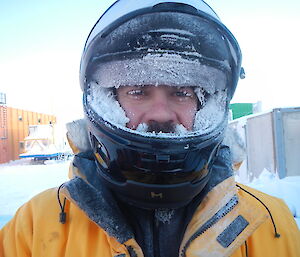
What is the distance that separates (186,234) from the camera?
1026 mm

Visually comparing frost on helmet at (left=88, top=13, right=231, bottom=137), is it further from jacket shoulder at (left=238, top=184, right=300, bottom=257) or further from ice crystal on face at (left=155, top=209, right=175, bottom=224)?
jacket shoulder at (left=238, top=184, right=300, bottom=257)

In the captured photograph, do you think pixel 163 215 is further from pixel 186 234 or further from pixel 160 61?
pixel 160 61

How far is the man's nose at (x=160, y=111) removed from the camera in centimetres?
110

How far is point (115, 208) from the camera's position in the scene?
1066 mm

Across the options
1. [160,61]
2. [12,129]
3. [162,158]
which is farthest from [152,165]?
[12,129]

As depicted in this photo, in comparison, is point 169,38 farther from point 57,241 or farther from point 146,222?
point 57,241

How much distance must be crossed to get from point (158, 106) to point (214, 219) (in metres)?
0.52

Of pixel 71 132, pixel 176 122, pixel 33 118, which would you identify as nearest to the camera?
pixel 176 122

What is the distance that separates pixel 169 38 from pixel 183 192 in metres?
0.67

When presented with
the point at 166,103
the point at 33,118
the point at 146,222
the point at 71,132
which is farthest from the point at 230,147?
the point at 33,118

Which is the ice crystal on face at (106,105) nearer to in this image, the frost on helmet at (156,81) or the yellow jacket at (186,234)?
the frost on helmet at (156,81)

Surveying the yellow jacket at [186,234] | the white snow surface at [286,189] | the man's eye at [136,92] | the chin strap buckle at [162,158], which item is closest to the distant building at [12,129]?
the white snow surface at [286,189]

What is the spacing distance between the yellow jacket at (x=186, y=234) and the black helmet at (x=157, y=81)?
134 mm

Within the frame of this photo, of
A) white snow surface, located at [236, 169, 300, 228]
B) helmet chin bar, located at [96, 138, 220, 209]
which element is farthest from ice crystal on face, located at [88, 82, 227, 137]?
white snow surface, located at [236, 169, 300, 228]
